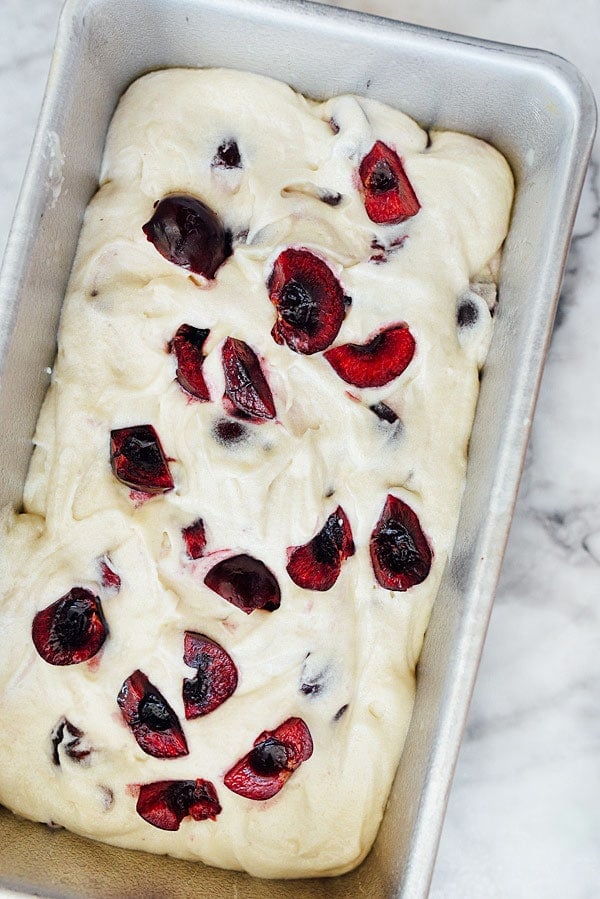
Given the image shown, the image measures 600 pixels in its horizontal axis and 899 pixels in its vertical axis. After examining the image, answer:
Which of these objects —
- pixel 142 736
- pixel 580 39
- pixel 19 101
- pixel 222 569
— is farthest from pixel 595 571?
pixel 19 101

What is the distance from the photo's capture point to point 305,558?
1332 millimetres

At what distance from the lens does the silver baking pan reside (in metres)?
1.25

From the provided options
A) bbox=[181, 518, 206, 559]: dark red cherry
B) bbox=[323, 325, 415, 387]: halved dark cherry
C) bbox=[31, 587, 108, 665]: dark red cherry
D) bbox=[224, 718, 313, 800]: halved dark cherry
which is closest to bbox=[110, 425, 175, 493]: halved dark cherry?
bbox=[181, 518, 206, 559]: dark red cherry

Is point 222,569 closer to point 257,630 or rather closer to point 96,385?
point 257,630

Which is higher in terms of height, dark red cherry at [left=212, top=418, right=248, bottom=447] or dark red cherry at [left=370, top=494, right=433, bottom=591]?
dark red cherry at [left=212, top=418, right=248, bottom=447]

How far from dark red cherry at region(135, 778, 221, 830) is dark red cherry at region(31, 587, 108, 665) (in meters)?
0.21

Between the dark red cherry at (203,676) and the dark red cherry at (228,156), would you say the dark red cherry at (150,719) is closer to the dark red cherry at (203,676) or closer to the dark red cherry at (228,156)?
the dark red cherry at (203,676)

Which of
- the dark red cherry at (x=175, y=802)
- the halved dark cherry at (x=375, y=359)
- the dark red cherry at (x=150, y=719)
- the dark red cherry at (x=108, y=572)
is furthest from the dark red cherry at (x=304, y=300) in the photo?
the dark red cherry at (x=175, y=802)

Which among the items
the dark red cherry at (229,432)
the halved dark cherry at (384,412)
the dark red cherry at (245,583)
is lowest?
the dark red cherry at (245,583)

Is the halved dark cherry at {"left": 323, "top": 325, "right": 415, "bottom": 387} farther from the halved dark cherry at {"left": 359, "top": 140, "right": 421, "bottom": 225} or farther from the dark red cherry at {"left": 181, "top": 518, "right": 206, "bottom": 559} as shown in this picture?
the dark red cherry at {"left": 181, "top": 518, "right": 206, "bottom": 559}

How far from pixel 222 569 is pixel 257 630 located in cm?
10

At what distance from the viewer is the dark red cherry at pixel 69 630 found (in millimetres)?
1307

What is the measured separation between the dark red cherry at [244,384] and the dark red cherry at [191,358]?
4 cm

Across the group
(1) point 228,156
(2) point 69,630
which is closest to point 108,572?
(2) point 69,630
